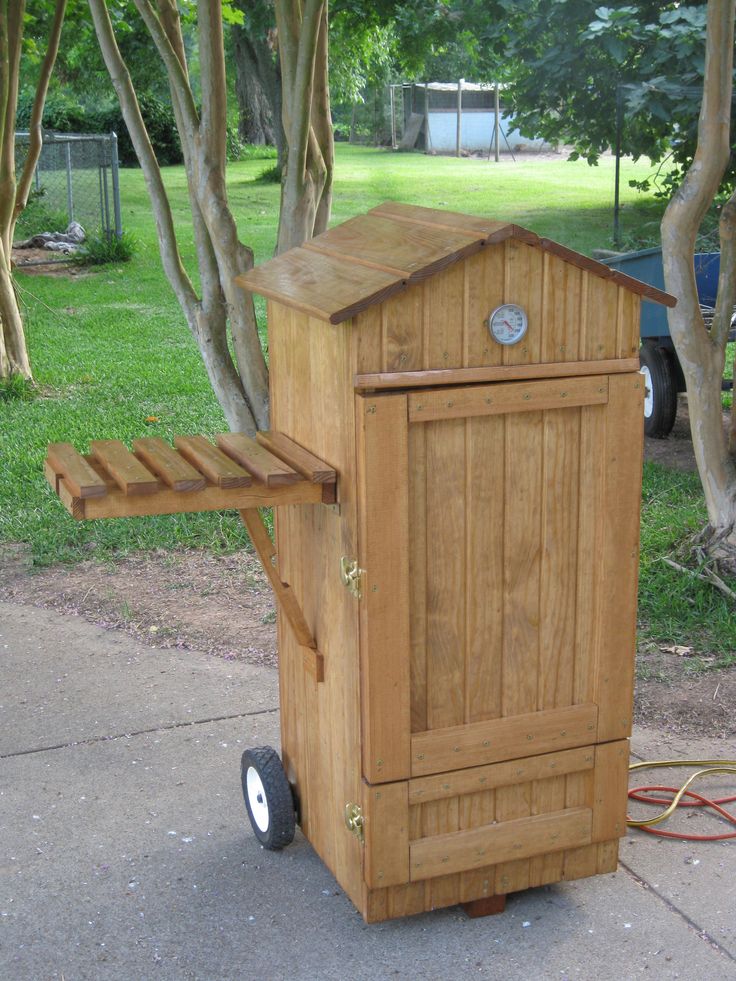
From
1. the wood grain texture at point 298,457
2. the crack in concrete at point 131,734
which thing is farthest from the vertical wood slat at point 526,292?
the crack in concrete at point 131,734

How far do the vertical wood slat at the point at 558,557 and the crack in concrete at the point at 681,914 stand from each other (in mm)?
657

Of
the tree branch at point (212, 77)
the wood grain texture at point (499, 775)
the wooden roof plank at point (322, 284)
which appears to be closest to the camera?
the wooden roof plank at point (322, 284)

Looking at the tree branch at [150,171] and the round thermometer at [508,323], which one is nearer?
the round thermometer at [508,323]

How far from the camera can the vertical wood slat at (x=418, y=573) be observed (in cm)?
294

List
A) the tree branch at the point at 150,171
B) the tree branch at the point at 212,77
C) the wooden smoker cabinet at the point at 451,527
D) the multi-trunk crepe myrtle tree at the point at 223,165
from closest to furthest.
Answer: the wooden smoker cabinet at the point at 451,527 < the tree branch at the point at 212,77 < the multi-trunk crepe myrtle tree at the point at 223,165 < the tree branch at the point at 150,171

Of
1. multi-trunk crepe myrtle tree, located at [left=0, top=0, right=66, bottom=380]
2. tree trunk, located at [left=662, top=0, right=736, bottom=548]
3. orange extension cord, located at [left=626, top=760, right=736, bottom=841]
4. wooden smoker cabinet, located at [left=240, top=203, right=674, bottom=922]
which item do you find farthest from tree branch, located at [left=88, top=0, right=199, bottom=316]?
orange extension cord, located at [left=626, top=760, right=736, bottom=841]

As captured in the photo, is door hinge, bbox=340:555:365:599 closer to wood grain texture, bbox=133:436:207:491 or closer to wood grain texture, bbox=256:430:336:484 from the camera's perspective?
wood grain texture, bbox=256:430:336:484

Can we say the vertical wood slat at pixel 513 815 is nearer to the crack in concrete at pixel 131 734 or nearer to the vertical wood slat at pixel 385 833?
the vertical wood slat at pixel 385 833

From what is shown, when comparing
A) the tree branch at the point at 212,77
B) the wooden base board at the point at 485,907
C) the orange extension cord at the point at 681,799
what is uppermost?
the tree branch at the point at 212,77

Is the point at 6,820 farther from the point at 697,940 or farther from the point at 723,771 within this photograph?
the point at 723,771

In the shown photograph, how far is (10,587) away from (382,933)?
10.7 feet

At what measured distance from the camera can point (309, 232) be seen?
252 inches

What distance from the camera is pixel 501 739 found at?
315 cm

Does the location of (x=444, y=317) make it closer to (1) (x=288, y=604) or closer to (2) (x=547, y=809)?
(1) (x=288, y=604)
